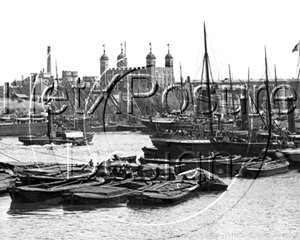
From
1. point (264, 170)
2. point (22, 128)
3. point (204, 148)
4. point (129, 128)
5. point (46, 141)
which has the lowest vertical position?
point (264, 170)

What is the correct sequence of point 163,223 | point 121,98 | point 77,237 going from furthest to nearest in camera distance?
point 121,98 → point 163,223 → point 77,237

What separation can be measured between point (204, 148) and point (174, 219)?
1220 inches

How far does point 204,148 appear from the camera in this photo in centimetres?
7000

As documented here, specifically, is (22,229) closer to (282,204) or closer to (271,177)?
(282,204)

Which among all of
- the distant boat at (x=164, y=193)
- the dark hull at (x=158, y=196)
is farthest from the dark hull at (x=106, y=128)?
the dark hull at (x=158, y=196)

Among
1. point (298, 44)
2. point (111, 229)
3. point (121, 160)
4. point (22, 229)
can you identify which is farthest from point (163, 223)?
point (298, 44)

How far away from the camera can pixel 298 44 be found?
72.2 meters

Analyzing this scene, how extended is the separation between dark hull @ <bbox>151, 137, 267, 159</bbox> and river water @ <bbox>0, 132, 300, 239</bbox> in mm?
18354

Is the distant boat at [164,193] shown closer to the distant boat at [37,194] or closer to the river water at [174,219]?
the river water at [174,219]

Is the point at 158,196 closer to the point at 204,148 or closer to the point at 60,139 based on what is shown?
the point at 204,148

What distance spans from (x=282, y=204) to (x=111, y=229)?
42.5 ft

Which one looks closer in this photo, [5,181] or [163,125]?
→ [5,181]

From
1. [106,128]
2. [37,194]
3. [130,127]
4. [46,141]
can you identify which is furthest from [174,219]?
[130,127]

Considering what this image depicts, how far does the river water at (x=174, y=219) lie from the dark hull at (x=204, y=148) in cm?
1835
